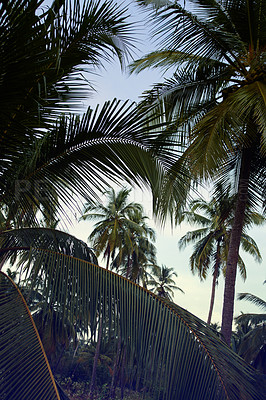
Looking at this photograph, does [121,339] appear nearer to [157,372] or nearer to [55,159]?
[157,372]

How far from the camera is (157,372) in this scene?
2.55m

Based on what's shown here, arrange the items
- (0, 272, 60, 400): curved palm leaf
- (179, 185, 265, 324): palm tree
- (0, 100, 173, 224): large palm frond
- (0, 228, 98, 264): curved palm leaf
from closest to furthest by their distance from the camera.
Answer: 1. (0, 272, 60, 400): curved palm leaf
2. (0, 100, 173, 224): large palm frond
3. (0, 228, 98, 264): curved palm leaf
4. (179, 185, 265, 324): palm tree

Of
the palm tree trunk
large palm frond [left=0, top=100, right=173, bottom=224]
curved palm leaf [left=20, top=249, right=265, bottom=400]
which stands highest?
the palm tree trunk

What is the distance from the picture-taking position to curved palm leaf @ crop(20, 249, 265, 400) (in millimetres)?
2430

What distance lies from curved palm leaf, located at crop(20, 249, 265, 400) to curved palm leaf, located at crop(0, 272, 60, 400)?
35 cm

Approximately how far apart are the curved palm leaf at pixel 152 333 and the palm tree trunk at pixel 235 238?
5702 millimetres

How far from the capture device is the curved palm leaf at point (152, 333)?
95.7 inches

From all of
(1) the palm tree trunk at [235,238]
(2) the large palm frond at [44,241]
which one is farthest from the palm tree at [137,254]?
(2) the large palm frond at [44,241]

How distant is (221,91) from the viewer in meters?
7.64

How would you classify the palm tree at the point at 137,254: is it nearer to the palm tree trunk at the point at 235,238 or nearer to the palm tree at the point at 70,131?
the palm tree trunk at the point at 235,238

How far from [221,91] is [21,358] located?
6659 mm

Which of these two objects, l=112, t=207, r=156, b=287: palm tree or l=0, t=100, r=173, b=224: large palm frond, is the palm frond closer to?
l=112, t=207, r=156, b=287: palm tree

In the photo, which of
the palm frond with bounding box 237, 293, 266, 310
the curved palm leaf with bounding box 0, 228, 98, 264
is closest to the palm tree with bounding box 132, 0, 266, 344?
the curved palm leaf with bounding box 0, 228, 98, 264

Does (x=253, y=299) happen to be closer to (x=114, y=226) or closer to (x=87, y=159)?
(x=114, y=226)
